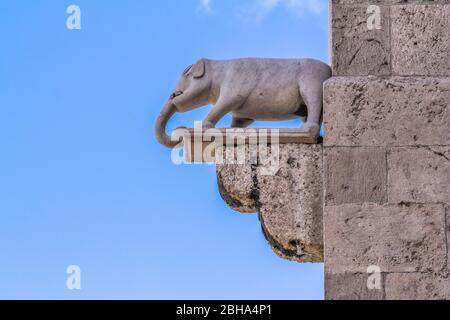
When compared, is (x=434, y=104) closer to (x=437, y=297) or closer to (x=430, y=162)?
(x=430, y=162)

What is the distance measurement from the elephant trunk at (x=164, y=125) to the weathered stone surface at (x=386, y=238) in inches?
45.5

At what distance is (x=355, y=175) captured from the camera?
18.6 ft

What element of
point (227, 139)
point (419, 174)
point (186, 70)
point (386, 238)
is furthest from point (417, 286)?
point (186, 70)

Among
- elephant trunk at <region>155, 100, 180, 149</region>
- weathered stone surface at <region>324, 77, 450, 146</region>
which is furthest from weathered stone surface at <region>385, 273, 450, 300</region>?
elephant trunk at <region>155, 100, 180, 149</region>

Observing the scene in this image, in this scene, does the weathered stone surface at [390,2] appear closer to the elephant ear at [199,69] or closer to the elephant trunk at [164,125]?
the elephant ear at [199,69]

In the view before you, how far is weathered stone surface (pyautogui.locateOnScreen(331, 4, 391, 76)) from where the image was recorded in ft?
19.4

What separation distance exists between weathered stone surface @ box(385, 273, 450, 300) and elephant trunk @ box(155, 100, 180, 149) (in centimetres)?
154

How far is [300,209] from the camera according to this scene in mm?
5945

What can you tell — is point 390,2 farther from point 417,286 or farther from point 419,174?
point 417,286

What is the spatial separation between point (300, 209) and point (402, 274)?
72cm

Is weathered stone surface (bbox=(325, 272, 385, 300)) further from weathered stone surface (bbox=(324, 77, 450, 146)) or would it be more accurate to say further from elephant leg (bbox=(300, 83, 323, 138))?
elephant leg (bbox=(300, 83, 323, 138))

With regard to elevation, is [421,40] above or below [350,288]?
above

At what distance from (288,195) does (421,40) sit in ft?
3.58
